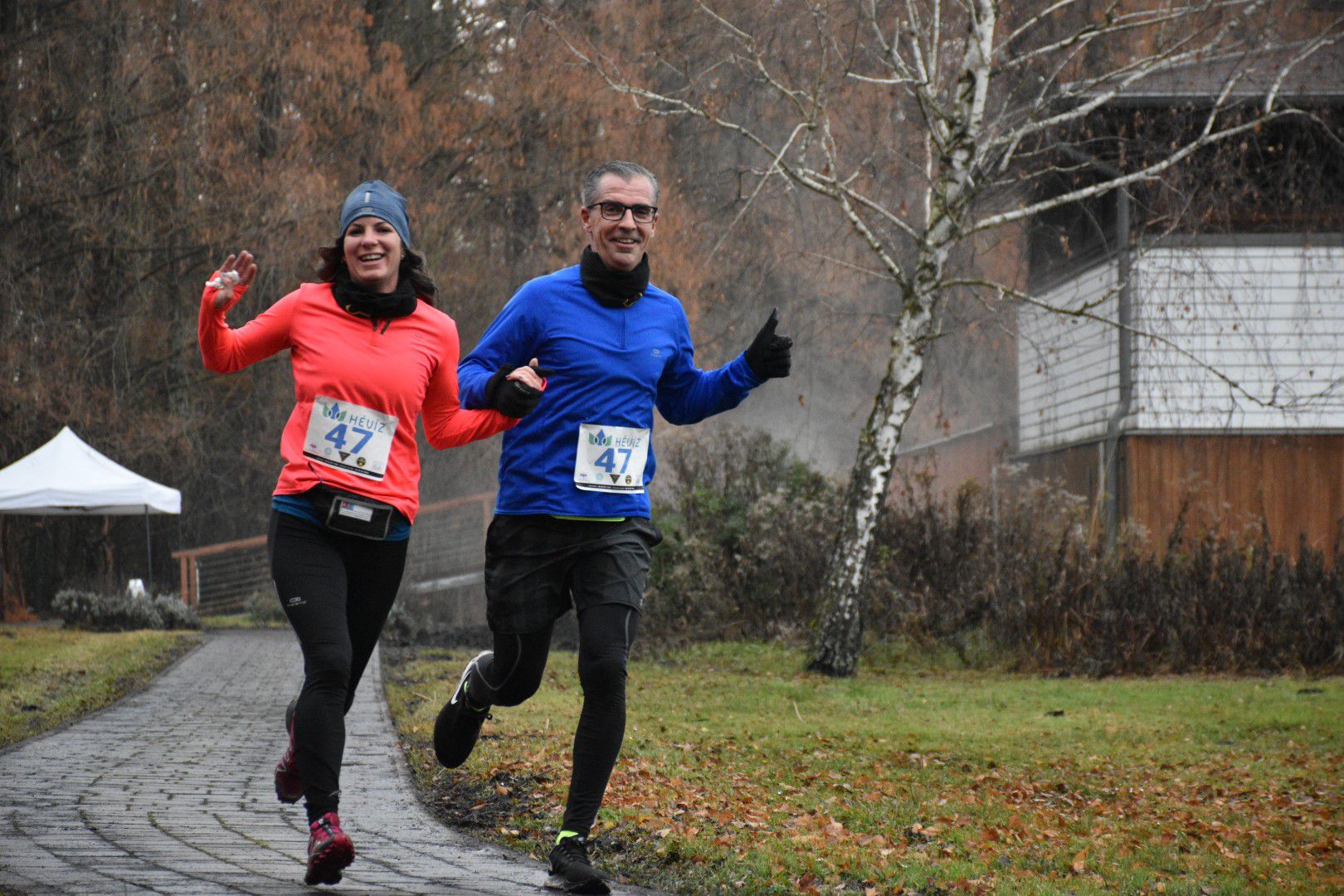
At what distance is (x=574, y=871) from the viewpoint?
453 centimetres

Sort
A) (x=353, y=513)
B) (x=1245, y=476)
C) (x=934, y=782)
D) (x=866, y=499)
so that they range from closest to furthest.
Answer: (x=353, y=513) < (x=934, y=782) < (x=866, y=499) < (x=1245, y=476)

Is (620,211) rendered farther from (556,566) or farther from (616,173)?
(556,566)

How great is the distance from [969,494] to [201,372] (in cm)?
1559

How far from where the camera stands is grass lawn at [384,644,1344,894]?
17.7 ft

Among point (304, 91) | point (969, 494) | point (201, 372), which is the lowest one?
point (969, 494)

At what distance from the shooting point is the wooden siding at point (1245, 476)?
19688 millimetres

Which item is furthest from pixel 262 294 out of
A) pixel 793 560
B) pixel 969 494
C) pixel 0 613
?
pixel 969 494

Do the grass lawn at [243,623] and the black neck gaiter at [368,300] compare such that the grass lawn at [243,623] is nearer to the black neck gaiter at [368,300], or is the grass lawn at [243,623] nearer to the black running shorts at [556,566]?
the black running shorts at [556,566]

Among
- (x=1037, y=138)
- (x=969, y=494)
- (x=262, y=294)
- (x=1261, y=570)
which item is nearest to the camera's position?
(x=1261, y=570)

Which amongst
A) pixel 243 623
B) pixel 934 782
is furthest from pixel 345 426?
pixel 243 623

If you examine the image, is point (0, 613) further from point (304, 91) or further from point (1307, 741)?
point (1307, 741)

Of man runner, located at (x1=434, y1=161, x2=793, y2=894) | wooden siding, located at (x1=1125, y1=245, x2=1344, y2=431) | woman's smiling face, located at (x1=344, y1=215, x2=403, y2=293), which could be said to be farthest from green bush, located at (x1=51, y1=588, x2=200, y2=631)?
woman's smiling face, located at (x1=344, y1=215, x2=403, y2=293)

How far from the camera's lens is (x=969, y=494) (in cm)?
1606

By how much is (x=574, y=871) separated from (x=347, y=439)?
152cm
